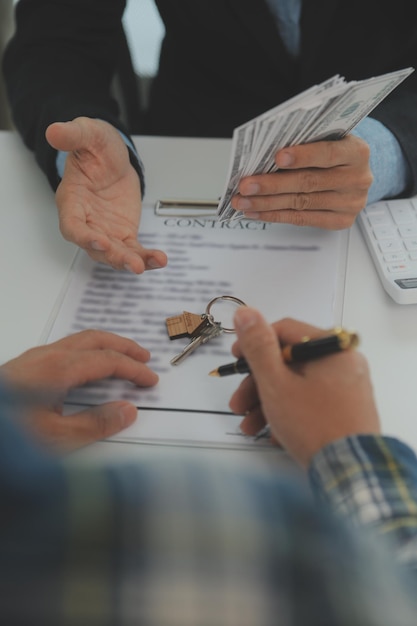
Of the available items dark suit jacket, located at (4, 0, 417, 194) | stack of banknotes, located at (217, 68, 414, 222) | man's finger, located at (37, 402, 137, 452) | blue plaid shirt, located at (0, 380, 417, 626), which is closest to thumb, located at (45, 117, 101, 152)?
dark suit jacket, located at (4, 0, 417, 194)

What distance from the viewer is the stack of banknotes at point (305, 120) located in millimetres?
645

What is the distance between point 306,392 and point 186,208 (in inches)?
17.1

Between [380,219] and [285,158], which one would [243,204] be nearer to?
[285,158]

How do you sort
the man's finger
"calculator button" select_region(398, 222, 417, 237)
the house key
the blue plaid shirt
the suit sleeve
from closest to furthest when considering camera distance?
the blue plaid shirt, the man's finger, the house key, "calculator button" select_region(398, 222, 417, 237), the suit sleeve

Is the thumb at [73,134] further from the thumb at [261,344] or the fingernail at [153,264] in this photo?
the thumb at [261,344]

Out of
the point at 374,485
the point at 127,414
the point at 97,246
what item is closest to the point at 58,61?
the point at 97,246

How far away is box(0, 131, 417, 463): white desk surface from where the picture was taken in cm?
66

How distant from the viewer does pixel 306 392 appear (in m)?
0.54

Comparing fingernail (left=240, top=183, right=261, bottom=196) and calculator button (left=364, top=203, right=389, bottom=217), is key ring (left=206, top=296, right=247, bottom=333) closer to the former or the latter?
fingernail (left=240, top=183, right=261, bottom=196)

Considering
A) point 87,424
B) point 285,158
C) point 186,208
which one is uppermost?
point 285,158

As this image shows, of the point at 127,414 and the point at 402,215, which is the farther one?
the point at 402,215

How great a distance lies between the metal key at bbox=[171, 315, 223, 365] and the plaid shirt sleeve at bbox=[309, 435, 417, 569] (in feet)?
0.75

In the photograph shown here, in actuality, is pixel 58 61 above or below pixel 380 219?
above

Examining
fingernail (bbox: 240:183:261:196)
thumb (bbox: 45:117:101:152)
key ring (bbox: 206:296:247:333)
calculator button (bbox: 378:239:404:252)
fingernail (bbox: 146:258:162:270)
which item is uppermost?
thumb (bbox: 45:117:101:152)
